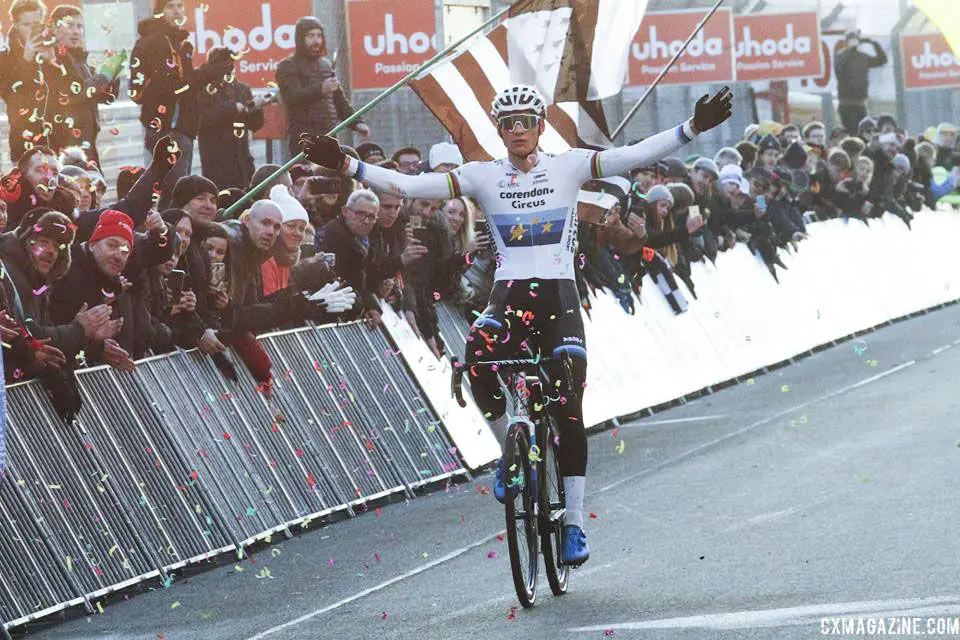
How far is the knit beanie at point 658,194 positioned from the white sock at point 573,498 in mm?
11137

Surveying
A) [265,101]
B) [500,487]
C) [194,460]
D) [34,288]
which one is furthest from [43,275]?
[265,101]

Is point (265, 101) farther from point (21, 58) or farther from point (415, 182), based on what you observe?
point (415, 182)

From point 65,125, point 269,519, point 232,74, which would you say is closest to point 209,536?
point 269,519

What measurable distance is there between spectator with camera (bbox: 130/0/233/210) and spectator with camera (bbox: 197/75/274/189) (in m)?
0.20

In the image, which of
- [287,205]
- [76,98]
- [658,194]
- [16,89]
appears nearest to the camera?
[16,89]

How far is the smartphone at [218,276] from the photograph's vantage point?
522 inches

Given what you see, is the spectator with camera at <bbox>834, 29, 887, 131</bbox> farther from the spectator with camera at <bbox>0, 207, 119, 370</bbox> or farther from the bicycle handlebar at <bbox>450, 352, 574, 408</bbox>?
the bicycle handlebar at <bbox>450, 352, 574, 408</bbox>

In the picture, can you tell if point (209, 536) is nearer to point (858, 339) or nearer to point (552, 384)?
point (552, 384)

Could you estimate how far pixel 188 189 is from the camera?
1330 cm

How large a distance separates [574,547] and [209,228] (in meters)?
4.44

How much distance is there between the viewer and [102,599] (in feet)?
35.0

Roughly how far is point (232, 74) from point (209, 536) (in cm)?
559

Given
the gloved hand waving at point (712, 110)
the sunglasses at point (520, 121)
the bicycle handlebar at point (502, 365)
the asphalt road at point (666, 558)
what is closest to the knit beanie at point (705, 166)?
the asphalt road at point (666, 558)

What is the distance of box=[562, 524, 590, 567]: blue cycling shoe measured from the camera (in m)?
9.72
